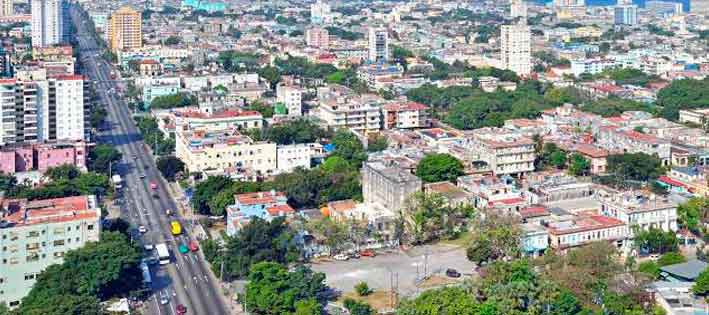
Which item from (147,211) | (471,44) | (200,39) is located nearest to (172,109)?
(147,211)

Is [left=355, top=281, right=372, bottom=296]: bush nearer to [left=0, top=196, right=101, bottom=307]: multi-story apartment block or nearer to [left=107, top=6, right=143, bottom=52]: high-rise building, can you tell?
[left=0, top=196, right=101, bottom=307]: multi-story apartment block

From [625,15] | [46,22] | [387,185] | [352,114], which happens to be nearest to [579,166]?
[387,185]

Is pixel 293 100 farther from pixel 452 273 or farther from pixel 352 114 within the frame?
pixel 452 273

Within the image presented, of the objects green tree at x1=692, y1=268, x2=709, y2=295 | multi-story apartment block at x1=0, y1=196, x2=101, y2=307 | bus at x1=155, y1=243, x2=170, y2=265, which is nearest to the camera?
green tree at x1=692, y1=268, x2=709, y2=295

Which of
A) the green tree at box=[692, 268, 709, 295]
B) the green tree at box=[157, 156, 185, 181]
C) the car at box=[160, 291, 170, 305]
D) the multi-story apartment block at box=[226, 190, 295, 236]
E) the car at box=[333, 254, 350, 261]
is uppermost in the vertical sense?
the green tree at box=[157, 156, 185, 181]

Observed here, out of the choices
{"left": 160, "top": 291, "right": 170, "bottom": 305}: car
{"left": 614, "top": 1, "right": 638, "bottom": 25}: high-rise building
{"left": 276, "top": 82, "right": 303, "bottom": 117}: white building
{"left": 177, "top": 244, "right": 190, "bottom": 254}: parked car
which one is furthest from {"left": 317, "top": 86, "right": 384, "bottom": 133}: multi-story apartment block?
{"left": 614, "top": 1, "right": 638, "bottom": 25}: high-rise building
